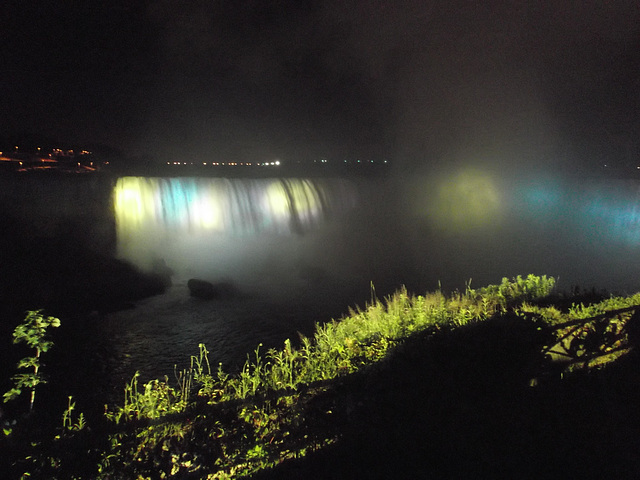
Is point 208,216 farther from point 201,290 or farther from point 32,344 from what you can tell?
point 32,344

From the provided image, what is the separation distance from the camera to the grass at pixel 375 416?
296 centimetres

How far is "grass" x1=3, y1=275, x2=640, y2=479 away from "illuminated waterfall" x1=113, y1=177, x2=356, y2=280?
16.1m

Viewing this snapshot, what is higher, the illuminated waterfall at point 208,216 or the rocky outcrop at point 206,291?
the illuminated waterfall at point 208,216

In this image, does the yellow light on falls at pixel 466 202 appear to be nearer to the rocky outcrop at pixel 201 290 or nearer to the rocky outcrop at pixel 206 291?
the rocky outcrop at pixel 206 291

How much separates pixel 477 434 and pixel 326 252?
20.4 m

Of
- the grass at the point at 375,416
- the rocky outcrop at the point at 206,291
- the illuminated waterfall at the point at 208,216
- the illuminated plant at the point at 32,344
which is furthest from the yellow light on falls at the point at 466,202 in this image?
the illuminated plant at the point at 32,344

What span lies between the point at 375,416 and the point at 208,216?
64.0ft

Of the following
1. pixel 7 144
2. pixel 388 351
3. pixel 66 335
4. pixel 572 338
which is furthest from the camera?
pixel 7 144

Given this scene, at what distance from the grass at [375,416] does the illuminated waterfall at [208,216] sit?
52.9 ft

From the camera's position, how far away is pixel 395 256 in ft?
77.4

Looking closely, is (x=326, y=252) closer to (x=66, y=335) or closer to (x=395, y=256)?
(x=395, y=256)

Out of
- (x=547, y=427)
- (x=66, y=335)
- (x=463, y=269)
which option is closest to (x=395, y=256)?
(x=463, y=269)

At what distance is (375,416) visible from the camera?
131 inches

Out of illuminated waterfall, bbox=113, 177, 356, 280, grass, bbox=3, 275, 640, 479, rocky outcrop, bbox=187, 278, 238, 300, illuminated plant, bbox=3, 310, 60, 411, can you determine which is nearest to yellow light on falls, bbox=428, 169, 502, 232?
illuminated waterfall, bbox=113, 177, 356, 280
